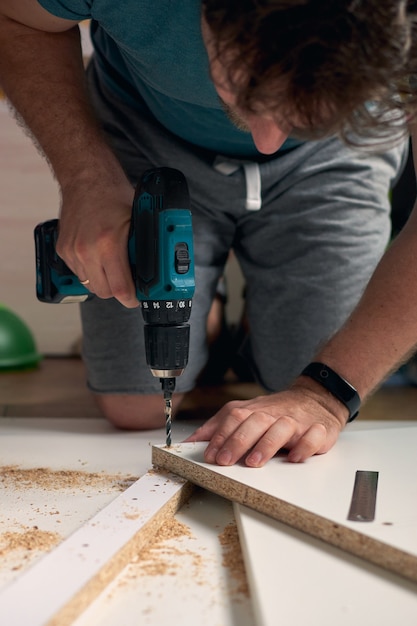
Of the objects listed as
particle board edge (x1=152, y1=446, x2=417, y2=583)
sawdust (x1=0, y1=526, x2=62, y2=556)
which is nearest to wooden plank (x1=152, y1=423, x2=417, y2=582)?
particle board edge (x1=152, y1=446, x2=417, y2=583)

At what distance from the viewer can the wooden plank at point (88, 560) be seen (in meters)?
0.81

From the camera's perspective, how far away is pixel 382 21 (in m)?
0.84

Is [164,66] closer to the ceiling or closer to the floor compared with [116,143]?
closer to the ceiling

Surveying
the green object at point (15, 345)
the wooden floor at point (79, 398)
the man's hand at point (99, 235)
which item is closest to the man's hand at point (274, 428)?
the man's hand at point (99, 235)

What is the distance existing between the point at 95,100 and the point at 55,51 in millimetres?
392

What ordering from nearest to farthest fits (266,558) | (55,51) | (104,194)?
(266,558) < (104,194) < (55,51)

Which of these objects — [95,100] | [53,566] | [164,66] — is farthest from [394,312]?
[95,100]

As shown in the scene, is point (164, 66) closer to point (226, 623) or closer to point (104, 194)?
point (104, 194)

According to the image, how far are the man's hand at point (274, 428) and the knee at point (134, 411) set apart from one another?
20.0 inches

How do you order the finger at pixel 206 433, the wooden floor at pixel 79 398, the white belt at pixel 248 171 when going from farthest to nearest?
the wooden floor at pixel 79 398
the white belt at pixel 248 171
the finger at pixel 206 433

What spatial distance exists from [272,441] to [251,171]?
80 centimetres

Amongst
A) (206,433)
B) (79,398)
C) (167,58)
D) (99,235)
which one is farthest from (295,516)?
(79,398)

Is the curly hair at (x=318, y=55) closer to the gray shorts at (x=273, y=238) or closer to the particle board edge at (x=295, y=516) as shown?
the particle board edge at (x=295, y=516)

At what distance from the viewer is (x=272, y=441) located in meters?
1.23
